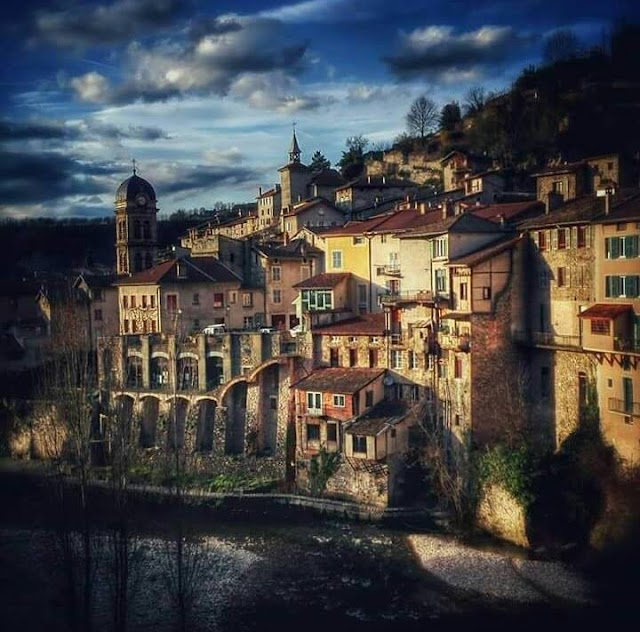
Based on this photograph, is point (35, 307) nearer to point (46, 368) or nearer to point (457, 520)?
point (46, 368)

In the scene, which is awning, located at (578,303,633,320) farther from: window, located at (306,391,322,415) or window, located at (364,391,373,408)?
window, located at (306,391,322,415)

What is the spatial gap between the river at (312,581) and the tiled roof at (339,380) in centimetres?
564

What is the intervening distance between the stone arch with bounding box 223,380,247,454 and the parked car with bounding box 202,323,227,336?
3.03m

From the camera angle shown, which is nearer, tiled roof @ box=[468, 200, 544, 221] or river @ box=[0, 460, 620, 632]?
river @ box=[0, 460, 620, 632]

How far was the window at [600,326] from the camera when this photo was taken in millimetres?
27094

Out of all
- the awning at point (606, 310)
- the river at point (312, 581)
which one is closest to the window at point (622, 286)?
the awning at point (606, 310)

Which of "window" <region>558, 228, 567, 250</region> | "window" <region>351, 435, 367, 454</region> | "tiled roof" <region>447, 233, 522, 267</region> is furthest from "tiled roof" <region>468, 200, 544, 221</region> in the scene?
"window" <region>351, 435, 367, 454</region>

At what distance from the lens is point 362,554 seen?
91.2 ft

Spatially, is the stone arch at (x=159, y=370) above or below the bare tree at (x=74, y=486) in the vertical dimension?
above

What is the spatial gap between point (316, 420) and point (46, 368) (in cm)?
1754

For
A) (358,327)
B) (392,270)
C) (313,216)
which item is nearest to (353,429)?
(358,327)

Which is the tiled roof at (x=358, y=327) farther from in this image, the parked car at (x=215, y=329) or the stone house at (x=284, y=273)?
the stone house at (x=284, y=273)

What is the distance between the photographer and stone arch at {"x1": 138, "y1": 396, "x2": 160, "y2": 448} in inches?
1666

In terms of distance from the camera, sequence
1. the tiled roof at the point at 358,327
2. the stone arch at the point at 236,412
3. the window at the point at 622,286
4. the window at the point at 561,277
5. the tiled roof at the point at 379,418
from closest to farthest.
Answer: the window at the point at 622,286, the window at the point at 561,277, the tiled roof at the point at 379,418, the tiled roof at the point at 358,327, the stone arch at the point at 236,412
